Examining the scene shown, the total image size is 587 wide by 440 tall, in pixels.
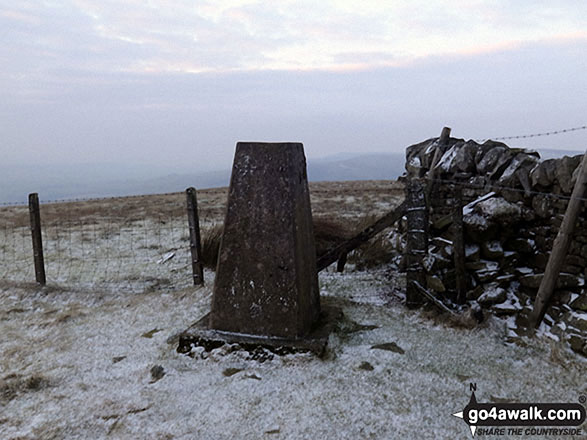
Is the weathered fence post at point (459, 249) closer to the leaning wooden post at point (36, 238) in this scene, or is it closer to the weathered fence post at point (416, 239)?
the weathered fence post at point (416, 239)

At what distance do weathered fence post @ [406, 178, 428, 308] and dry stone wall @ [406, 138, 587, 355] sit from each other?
26 centimetres

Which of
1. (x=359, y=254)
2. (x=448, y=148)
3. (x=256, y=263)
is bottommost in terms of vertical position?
(x=359, y=254)

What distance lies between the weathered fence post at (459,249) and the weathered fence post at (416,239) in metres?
0.37

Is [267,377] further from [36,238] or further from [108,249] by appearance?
[108,249]

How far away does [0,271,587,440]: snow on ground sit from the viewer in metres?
3.36

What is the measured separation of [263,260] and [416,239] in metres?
2.30

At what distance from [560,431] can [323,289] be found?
12.2ft

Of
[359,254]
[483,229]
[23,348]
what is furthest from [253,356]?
[359,254]

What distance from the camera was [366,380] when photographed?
3920 mm

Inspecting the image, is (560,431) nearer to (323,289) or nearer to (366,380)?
(366,380)

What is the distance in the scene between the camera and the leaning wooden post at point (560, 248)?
4.54m

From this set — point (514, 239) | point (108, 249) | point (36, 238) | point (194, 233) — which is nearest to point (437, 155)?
point (514, 239)

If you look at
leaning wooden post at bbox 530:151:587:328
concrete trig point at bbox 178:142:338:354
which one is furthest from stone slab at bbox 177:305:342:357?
leaning wooden post at bbox 530:151:587:328

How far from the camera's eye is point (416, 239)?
5.75m
